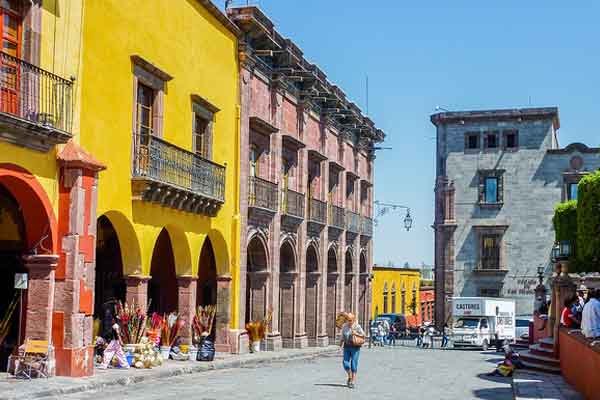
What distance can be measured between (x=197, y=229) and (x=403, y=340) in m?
29.5

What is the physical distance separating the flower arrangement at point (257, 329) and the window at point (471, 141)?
2699 centimetres

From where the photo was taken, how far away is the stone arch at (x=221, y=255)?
26.5m

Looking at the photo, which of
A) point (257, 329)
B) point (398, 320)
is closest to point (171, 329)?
point (257, 329)

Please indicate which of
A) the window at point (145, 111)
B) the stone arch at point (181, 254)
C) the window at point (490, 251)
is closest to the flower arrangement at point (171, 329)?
the stone arch at point (181, 254)

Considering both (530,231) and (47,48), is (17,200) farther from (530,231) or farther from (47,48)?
(530,231)

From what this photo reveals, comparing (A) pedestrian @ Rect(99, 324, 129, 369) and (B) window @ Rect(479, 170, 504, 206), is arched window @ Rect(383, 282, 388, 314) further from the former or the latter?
(A) pedestrian @ Rect(99, 324, 129, 369)

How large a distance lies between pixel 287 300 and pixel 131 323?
12.6 meters

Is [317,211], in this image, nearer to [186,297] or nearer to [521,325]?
[186,297]

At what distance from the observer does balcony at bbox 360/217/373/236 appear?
4312cm

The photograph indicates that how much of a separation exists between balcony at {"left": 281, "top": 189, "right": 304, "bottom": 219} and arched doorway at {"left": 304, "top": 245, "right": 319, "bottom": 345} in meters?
3.35

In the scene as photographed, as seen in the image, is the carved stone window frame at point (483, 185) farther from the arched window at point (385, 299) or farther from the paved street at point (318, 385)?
the paved street at point (318, 385)

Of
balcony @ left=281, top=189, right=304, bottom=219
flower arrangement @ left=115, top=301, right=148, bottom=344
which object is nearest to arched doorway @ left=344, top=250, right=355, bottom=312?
balcony @ left=281, top=189, right=304, bottom=219

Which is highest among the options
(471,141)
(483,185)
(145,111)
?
(471,141)

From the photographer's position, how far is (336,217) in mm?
38250
